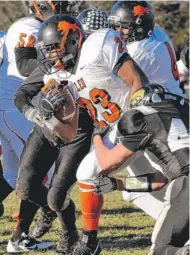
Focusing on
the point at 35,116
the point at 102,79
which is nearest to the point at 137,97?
the point at 102,79

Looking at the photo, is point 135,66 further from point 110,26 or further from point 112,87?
point 110,26

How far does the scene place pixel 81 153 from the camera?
574cm

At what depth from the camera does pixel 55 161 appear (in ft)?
19.3

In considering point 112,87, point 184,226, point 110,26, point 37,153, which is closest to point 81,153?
point 37,153

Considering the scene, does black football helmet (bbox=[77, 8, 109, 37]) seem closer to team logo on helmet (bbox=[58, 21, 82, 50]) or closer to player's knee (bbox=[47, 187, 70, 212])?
team logo on helmet (bbox=[58, 21, 82, 50])

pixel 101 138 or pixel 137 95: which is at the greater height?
pixel 137 95

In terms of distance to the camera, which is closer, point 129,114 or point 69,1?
point 129,114

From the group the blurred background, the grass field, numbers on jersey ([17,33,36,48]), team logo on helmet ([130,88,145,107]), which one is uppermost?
team logo on helmet ([130,88,145,107])

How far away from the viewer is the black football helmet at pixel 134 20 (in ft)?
20.1

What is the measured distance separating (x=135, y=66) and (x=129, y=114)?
701 millimetres

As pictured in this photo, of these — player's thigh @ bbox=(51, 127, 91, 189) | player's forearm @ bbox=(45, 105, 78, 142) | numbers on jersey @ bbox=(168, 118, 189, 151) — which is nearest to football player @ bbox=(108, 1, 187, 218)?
player's thigh @ bbox=(51, 127, 91, 189)

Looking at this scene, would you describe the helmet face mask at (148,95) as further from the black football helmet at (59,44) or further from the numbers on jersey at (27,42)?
the numbers on jersey at (27,42)

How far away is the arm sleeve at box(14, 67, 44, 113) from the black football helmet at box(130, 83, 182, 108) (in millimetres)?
1228

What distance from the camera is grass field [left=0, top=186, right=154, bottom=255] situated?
605cm
